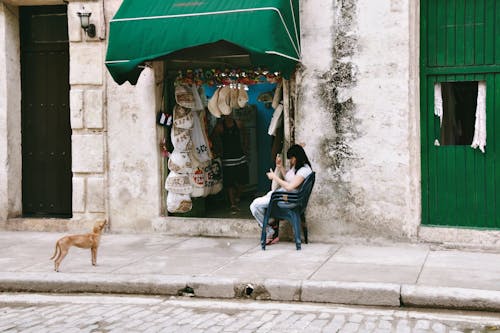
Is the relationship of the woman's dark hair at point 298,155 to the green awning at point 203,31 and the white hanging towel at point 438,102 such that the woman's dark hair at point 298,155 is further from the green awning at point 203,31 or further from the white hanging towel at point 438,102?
the white hanging towel at point 438,102

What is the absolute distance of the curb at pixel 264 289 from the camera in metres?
6.82

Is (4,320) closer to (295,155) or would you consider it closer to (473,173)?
(295,155)

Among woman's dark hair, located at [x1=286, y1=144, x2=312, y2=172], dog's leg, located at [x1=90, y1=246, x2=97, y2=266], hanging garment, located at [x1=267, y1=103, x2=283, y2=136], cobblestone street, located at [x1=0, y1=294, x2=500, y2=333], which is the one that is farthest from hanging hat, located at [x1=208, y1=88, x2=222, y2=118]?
cobblestone street, located at [x1=0, y1=294, x2=500, y2=333]

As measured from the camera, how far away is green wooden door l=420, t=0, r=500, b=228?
9.33m

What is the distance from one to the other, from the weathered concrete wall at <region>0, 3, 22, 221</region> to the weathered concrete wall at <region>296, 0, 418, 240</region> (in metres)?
4.53

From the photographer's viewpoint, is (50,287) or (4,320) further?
(50,287)

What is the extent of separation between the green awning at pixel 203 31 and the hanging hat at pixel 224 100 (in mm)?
832

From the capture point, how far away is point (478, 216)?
9.45 m

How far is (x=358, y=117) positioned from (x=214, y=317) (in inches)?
→ 159

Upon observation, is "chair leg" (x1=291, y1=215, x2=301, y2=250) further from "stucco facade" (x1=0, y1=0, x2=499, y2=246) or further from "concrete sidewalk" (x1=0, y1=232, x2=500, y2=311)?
"stucco facade" (x1=0, y1=0, x2=499, y2=246)

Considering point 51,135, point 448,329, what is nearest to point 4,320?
point 448,329

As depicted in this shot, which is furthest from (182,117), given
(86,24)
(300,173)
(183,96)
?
(300,173)

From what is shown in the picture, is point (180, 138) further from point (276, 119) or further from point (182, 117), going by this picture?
point (276, 119)

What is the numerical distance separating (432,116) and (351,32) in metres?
1.51
